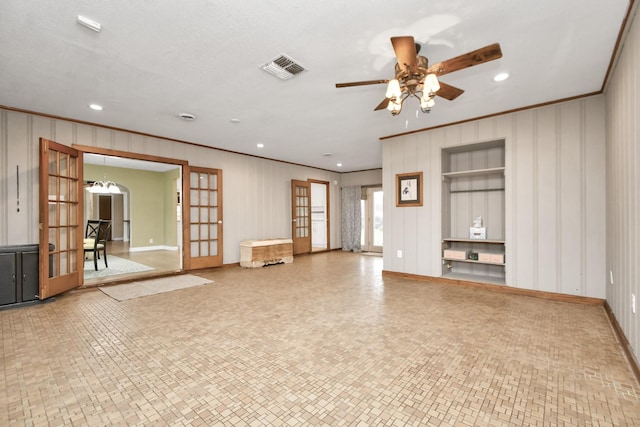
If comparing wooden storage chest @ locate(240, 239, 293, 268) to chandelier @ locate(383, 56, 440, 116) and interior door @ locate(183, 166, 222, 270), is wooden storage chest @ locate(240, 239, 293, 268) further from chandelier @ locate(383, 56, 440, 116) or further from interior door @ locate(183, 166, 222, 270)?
chandelier @ locate(383, 56, 440, 116)

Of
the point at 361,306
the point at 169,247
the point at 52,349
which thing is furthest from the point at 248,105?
the point at 169,247

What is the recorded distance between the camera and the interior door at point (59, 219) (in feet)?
11.7

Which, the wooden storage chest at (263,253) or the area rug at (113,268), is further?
the wooden storage chest at (263,253)

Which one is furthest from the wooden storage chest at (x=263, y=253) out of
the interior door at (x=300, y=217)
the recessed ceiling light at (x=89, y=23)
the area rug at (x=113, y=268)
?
the recessed ceiling light at (x=89, y=23)

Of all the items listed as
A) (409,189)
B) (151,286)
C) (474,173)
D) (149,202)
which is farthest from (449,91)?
(149,202)

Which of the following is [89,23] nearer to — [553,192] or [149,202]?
[553,192]

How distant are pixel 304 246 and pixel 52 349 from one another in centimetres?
609

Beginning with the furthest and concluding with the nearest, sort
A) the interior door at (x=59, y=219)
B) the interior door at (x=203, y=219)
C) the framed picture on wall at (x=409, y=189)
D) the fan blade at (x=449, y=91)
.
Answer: the interior door at (x=203, y=219)
the framed picture on wall at (x=409, y=189)
the interior door at (x=59, y=219)
the fan blade at (x=449, y=91)

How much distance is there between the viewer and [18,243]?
3807mm

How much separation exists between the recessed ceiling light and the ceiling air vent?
1.28m

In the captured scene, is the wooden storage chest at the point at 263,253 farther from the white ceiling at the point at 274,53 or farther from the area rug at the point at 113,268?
the white ceiling at the point at 274,53

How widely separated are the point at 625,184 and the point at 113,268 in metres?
7.91

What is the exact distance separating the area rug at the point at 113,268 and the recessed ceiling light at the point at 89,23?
175 inches

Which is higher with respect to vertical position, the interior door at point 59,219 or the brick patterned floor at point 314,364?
the interior door at point 59,219
